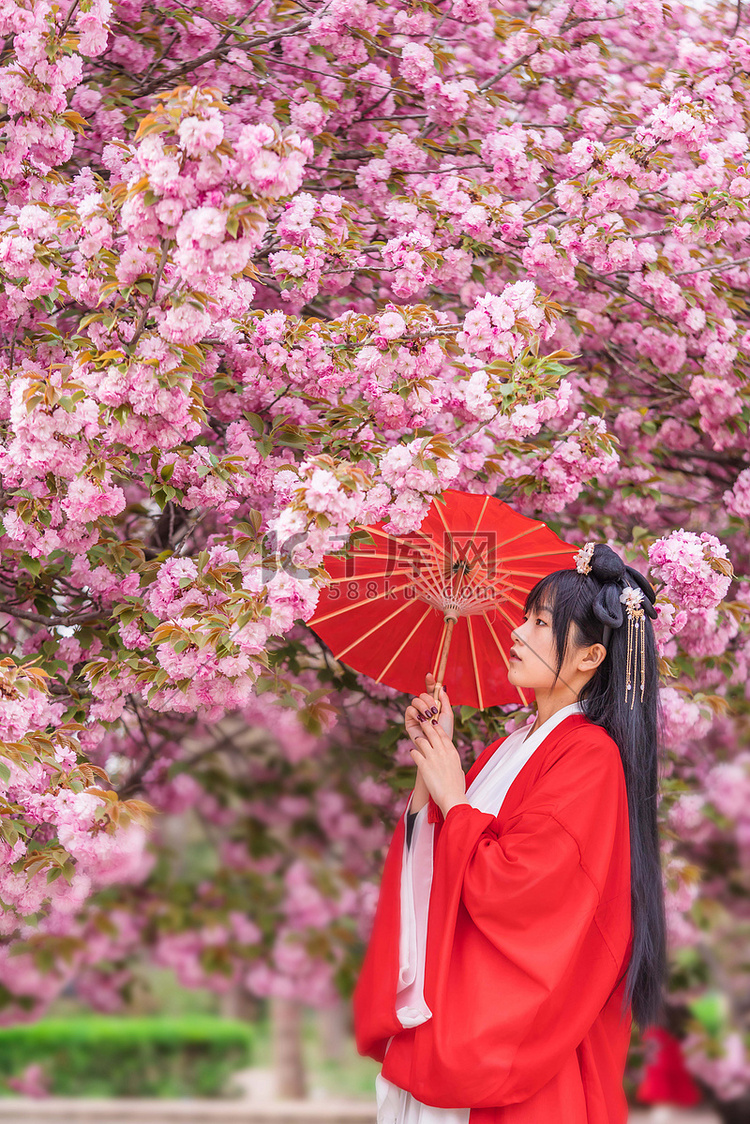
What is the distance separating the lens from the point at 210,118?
4.20 feet

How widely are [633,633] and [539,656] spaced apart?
0.17m

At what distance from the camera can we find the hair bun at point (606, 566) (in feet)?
5.52

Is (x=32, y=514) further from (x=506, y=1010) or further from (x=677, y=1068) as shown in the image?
(x=677, y=1068)

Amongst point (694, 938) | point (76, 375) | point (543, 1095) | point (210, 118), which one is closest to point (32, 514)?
point (76, 375)

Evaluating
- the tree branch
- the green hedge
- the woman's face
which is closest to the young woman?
the woman's face

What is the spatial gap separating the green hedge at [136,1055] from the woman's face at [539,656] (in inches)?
281

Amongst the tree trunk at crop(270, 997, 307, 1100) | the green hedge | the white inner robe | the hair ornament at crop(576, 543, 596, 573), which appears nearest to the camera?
the white inner robe

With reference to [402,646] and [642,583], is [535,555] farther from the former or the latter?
[402,646]

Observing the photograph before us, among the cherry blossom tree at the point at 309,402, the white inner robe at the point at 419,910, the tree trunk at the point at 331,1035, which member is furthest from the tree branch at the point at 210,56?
the tree trunk at the point at 331,1035

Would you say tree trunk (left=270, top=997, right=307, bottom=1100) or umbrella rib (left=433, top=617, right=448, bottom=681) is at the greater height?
umbrella rib (left=433, top=617, right=448, bottom=681)

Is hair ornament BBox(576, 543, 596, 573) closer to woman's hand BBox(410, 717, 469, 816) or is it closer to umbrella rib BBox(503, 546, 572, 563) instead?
umbrella rib BBox(503, 546, 572, 563)

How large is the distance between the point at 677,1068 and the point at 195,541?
317cm

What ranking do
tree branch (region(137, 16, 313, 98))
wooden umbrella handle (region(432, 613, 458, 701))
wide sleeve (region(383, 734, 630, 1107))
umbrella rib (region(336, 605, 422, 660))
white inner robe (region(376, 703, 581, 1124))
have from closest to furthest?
wide sleeve (region(383, 734, 630, 1107)) → white inner robe (region(376, 703, 581, 1124)) → wooden umbrella handle (region(432, 613, 458, 701)) → umbrella rib (region(336, 605, 422, 660)) → tree branch (region(137, 16, 313, 98))

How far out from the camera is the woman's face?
169 cm
